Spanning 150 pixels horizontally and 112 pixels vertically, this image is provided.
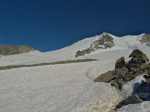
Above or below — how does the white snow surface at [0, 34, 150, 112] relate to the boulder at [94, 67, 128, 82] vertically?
below

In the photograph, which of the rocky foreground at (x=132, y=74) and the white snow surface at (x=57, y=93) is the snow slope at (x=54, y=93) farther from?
the rocky foreground at (x=132, y=74)

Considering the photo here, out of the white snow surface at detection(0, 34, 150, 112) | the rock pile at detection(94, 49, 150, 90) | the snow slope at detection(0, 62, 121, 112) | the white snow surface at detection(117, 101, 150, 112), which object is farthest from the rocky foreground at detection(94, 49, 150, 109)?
the white snow surface at detection(117, 101, 150, 112)

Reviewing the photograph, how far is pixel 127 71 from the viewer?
41000 mm

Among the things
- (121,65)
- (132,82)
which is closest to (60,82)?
(121,65)

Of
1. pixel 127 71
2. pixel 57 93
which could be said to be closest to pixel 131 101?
pixel 57 93

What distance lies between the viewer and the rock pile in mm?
38812

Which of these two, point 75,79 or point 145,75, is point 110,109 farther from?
point 75,79

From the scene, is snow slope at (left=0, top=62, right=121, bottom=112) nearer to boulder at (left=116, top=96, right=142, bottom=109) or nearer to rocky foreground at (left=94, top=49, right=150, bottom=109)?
boulder at (left=116, top=96, right=142, bottom=109)

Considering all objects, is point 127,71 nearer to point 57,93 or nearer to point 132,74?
point 132,74

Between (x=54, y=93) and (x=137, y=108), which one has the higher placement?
(x=54, y=93)

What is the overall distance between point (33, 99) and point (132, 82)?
958cm

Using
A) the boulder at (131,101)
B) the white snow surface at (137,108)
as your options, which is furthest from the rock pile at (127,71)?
the white snow surface at (137,108)

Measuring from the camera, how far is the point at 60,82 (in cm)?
4509

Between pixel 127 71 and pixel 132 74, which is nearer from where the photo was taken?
pixel 132 74
